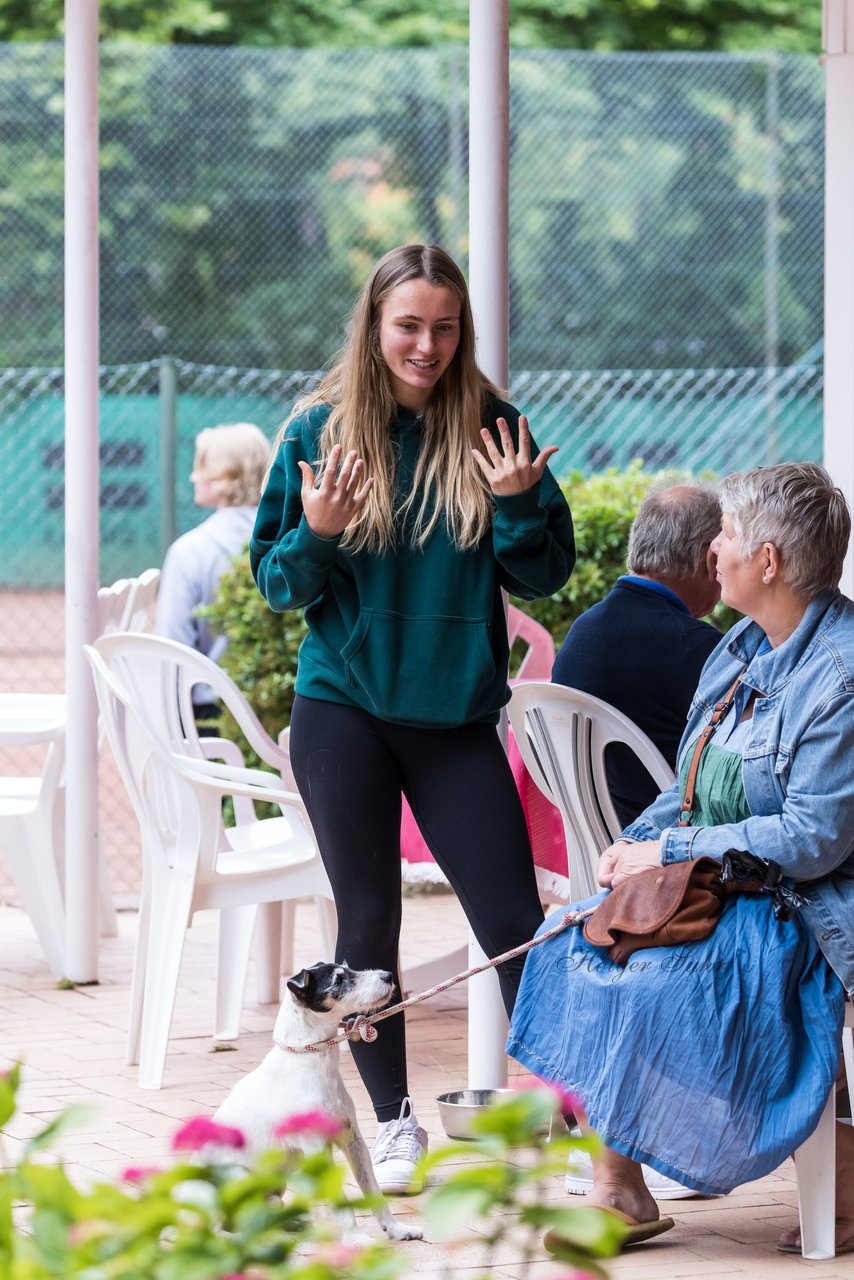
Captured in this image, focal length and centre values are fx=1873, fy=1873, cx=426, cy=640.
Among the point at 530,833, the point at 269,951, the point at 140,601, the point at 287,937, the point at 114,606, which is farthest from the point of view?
the point at 140,601

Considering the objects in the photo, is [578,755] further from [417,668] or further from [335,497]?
[335,497]

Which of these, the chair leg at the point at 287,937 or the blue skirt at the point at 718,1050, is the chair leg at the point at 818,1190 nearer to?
the blue skirt at the point at 718,1050

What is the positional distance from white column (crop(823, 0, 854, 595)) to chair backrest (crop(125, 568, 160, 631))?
2.20m

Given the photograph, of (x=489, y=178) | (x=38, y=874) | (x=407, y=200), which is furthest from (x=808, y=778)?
(x=407, y=200)

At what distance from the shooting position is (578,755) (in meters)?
3.86

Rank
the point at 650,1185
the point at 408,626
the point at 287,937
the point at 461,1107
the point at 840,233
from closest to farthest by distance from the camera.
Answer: the point at 408,626 < the point at 650,1185 < the point at 461,1107 < the point at 840,233 < the point at 287,937

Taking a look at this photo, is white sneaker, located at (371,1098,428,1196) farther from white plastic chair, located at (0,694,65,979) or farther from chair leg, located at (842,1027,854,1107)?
white plastic chair, located at (0,694,65,979)

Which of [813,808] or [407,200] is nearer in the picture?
[813,808]

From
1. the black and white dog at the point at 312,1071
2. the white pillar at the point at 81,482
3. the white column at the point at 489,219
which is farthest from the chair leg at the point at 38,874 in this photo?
the black and white dog at the point at 312,1071

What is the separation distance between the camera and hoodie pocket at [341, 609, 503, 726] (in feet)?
11.4

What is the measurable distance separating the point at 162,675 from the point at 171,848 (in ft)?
1.49

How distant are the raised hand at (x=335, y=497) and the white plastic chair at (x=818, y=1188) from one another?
122cm

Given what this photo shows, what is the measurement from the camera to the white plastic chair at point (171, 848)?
4516 mm

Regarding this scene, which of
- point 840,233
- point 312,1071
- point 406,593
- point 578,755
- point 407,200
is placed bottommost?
point 312,1071
